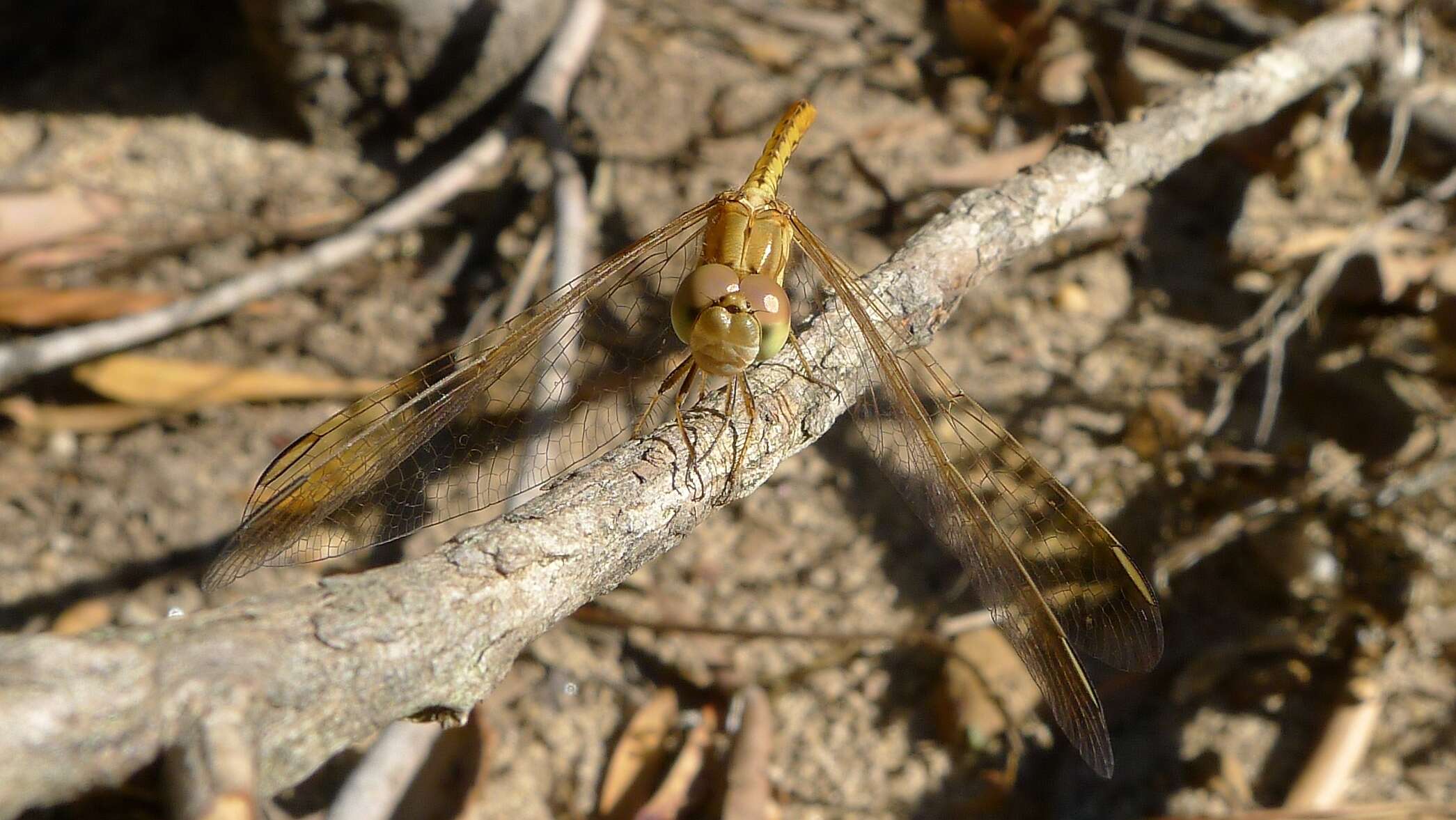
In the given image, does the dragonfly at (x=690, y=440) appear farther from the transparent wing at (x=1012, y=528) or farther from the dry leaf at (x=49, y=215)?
the dry leaf at (x=49, y=215)

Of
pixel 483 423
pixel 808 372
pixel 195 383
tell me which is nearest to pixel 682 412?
pixel 808 372

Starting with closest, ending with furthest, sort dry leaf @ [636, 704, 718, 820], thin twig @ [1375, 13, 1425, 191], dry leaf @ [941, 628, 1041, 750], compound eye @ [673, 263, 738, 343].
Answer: compound eye @ [673, 263, 738, 343] → dry leaf @ [636, 704, 718, 820] → dry leaf @ [941, 628, 1041, 750] → thin twig @ [1375, 13, 1425, 191]

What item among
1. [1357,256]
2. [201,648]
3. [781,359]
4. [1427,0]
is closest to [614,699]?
[781,359]

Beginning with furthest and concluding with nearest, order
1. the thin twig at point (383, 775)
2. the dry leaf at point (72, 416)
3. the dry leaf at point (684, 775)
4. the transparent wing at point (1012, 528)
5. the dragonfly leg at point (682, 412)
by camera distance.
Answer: the dry leaf at point (72, 416)
the dry leaf at point (684, 775)
the thin twig at point (383, 775)
the transparent wing at point (1012, 528)
the dragonfly leg at point (682, 412)

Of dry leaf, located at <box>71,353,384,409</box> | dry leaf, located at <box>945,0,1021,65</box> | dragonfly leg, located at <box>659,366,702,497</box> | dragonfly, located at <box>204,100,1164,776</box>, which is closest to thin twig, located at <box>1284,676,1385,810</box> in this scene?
dragonfly, located at <box>204,100,1164,776</box>

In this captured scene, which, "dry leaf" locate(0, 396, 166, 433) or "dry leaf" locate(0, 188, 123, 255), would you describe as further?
"dry leaf" locate(0, 188, 123, 255)

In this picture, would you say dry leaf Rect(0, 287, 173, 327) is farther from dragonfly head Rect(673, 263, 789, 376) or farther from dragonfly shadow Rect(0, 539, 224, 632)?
dragonfly head Rect(673, 263, 789, 376)

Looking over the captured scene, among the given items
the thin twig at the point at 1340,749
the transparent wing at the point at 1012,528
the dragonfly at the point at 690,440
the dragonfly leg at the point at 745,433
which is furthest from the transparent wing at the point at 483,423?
the thin twig at the point at 1340,749
